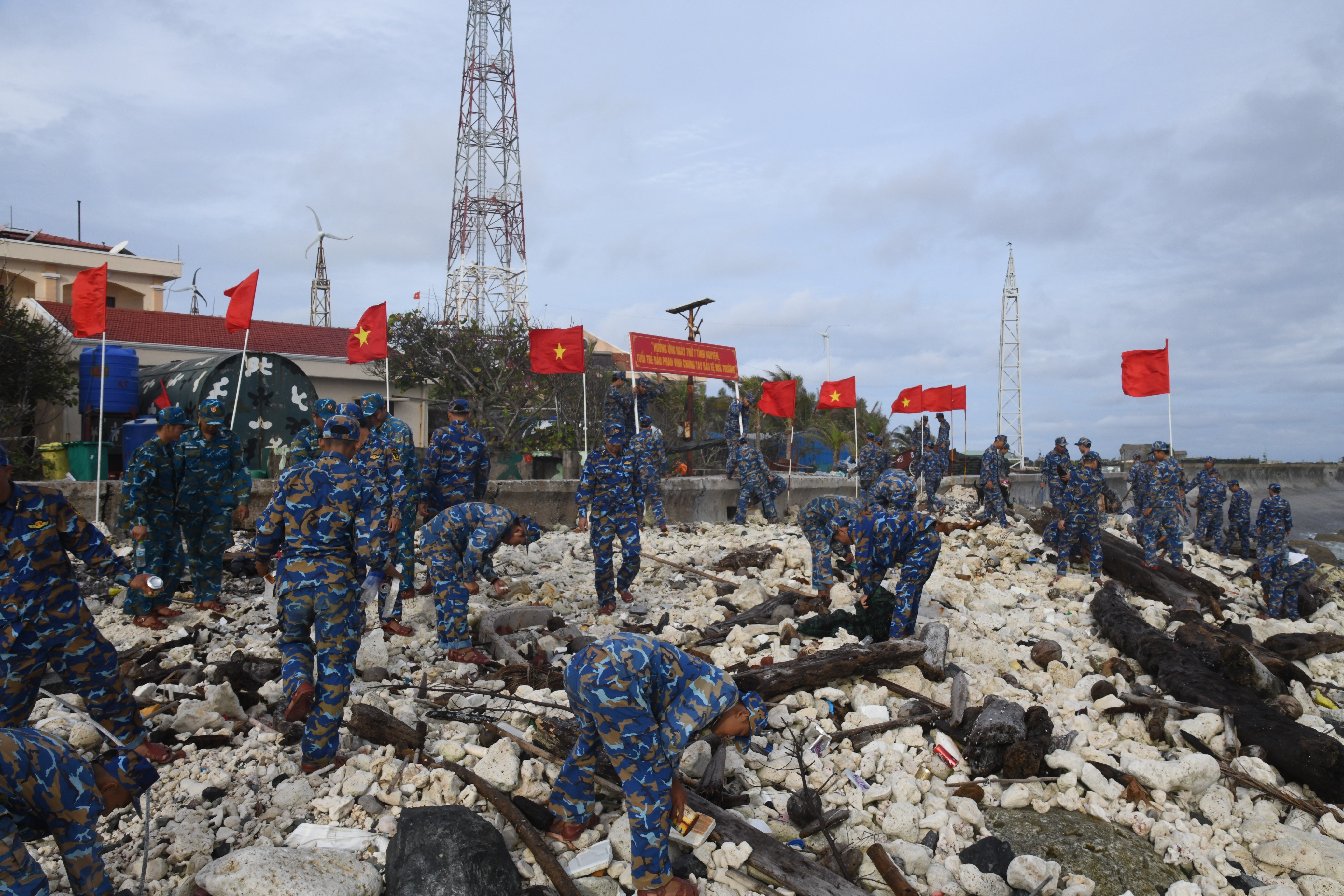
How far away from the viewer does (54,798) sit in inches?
95.6

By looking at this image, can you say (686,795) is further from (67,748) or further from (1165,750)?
(1165,750)

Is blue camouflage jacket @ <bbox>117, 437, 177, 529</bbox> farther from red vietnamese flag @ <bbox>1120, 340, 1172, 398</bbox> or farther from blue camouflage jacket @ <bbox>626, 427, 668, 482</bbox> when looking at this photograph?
red vietnamese flag @ <bbox>1120, 340, 1172, 398</bbox>

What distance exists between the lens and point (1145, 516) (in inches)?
427

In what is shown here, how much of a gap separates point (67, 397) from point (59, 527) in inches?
556

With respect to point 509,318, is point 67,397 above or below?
below

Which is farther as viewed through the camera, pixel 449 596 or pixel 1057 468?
pixel 1057 468

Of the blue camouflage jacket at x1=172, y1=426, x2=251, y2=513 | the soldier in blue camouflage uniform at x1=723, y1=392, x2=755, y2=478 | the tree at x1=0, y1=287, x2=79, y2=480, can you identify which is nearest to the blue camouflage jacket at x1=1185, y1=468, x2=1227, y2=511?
the soldier in blue camouflage uniform at x1=723, y1=392, x2=755, y2=478

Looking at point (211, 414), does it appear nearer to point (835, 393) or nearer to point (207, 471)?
point (207, 471)

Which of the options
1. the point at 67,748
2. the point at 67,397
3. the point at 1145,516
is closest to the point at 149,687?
the point at 67,748

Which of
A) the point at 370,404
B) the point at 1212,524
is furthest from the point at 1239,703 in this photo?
the point at 1212,524

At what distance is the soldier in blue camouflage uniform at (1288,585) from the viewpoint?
9695 millimetres

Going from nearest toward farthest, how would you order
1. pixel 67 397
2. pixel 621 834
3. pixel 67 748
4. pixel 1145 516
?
pixel 67 748 → pixel 621 834 → pixel 1145 516 → pixel 67 397

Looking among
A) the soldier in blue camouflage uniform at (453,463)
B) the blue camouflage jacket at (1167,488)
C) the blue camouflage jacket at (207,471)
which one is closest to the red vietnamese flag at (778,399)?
the blue camouflage jacket at (1167,488)

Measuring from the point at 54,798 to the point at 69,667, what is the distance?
4.43 ft
